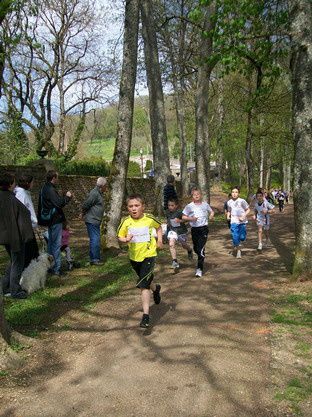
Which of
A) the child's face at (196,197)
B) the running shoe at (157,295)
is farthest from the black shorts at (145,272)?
the child's face at (196,197)

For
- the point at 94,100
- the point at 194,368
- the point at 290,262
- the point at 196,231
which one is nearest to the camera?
the point at 194,368

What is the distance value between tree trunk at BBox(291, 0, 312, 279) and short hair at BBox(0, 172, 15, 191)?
201 inches

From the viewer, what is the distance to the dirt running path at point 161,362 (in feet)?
12.6

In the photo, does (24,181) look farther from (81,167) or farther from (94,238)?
(81,167)

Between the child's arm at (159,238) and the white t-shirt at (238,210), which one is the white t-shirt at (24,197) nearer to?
the child's arm at (159,238)

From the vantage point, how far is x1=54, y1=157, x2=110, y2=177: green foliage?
74.2 feet

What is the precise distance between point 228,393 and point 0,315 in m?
2.54

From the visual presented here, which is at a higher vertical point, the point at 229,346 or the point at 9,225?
the point at 9,225

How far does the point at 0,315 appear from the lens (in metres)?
4.73

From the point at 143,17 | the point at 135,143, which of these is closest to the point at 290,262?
the point at 143,17

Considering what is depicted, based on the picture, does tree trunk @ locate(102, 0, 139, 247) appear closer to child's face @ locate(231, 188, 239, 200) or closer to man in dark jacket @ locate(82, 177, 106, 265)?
man in dark jacket @ locate(82, 177, 106, 265)

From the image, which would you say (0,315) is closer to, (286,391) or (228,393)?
(228,393)

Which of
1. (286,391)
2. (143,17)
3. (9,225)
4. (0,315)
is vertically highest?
(143,17)

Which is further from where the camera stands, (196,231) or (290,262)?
(290,262)
